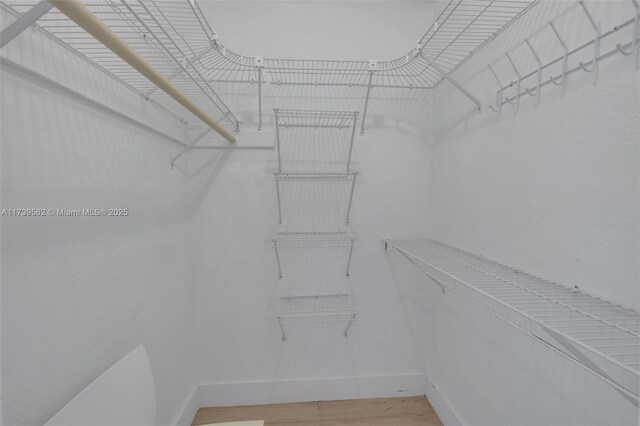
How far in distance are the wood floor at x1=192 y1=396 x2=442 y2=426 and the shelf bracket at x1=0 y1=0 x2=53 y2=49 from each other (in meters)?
2.07

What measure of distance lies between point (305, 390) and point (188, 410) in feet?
2.43

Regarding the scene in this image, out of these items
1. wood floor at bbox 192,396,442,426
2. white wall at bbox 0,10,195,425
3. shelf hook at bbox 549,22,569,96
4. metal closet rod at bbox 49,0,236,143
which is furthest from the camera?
wood floor at bbox 192,396,442,426

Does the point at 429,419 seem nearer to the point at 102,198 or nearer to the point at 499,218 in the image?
the point at 499,218

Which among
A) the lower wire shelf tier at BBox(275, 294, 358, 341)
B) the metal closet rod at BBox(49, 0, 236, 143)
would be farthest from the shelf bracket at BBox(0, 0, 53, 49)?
the lower wire shelf tier at BBox(275, 294, 358, 341)

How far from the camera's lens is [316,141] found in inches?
72.8

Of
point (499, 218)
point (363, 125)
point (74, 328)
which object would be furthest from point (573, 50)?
point (74, 328)

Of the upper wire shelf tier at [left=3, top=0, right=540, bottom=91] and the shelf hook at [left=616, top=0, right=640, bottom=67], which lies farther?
the upper wire shelf tier at [left=3, top=0, right=540, bottom=91]

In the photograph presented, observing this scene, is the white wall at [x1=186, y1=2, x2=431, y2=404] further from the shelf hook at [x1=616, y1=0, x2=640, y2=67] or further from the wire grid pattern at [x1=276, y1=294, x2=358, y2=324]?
the shelf hook at [x1=616, y1=0, x2=640, y2=67]

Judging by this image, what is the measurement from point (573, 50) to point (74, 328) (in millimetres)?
1803

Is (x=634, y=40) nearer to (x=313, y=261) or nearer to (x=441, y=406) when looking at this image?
(x=313, y=261)

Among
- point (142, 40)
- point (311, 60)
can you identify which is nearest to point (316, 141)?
point (311, 60)

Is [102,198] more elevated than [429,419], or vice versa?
[102,198]

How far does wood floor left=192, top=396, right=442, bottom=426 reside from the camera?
1.74 meters

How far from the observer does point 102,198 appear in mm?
982
